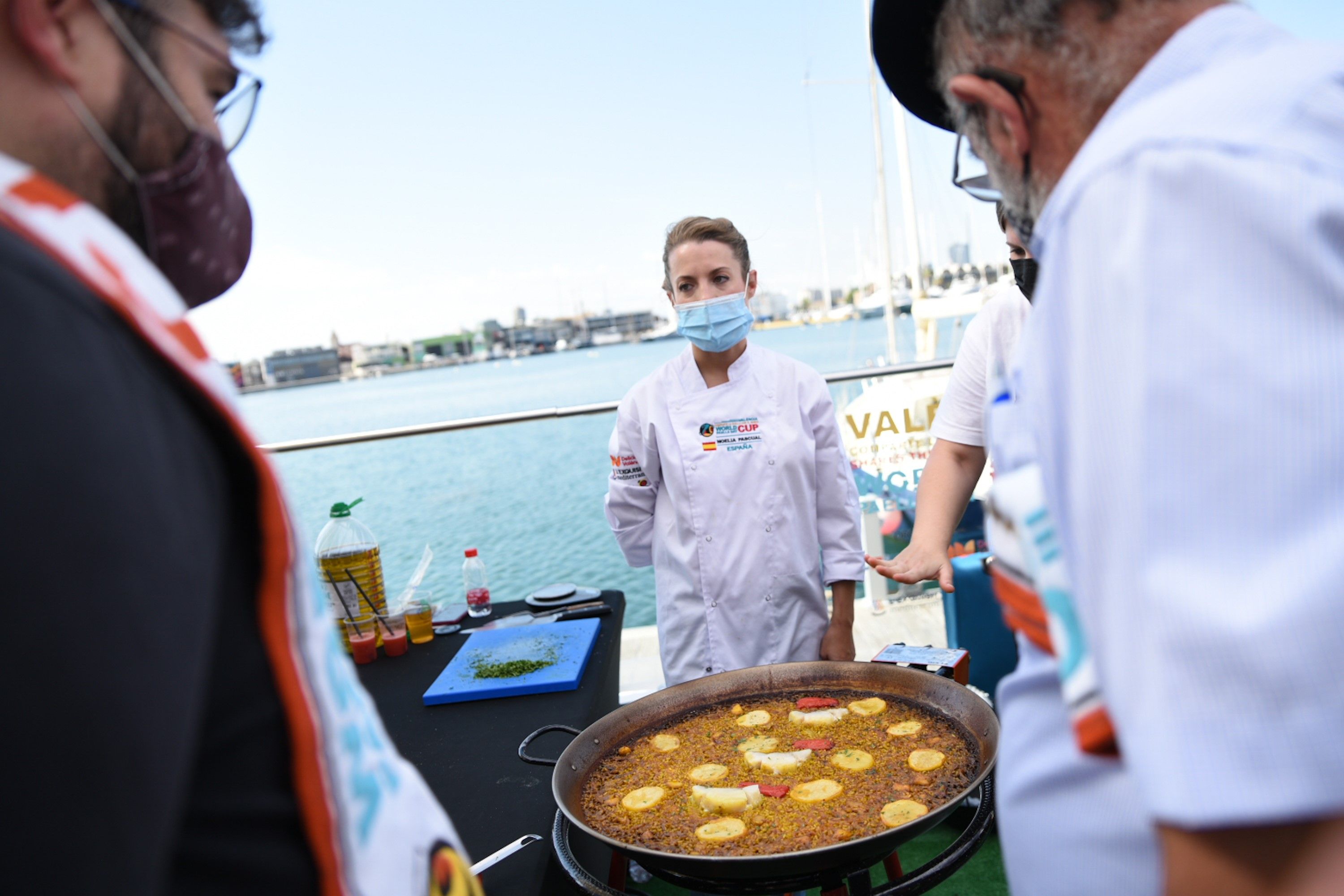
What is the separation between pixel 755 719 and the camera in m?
2.01

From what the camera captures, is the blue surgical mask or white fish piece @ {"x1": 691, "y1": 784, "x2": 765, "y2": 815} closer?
white fish piece @ {"x1": 691, "y1": 784, "x2": 765, "y2": 815}

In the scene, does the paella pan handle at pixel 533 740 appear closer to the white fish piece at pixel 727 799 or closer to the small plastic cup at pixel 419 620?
the white fish piece at pixel 727 799

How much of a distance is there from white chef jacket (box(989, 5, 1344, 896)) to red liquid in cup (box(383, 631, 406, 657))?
2.28m

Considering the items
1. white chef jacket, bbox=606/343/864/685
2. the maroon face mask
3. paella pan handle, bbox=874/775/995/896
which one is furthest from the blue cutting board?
the maroon face mask

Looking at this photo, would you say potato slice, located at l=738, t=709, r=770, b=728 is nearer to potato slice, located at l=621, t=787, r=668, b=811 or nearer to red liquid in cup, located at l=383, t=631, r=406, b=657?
potato slice, located at l=621, t=787, r=668, b=811

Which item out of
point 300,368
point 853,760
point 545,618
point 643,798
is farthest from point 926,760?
Result: point 300,368

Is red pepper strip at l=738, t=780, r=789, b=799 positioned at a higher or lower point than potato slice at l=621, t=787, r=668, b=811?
lower

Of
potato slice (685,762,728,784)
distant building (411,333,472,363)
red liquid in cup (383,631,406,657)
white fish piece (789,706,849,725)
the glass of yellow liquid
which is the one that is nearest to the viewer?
potato slice (685,762,728,784)

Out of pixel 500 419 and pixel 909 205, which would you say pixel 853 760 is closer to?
pixel 500 419

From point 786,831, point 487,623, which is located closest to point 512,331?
point 487,623

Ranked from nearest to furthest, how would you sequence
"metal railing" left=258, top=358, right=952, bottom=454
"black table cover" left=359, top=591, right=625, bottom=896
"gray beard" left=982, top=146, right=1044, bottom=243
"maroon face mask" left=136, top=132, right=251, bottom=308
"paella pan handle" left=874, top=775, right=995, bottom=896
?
"maroon face mask" left=136, top=132, right=251, bottom=308
"gray beard" left=982, top=146, right=1044, bottom=243
"paella pan handle" left=874, top=775, right=995, bottom=896
"black table cover" left=359, top=591, right=625, bottom=896
"metal railing" left=258, top=358, right=952, bottom=454

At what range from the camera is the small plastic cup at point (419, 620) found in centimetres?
261

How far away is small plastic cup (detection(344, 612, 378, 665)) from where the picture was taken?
8.11 ft

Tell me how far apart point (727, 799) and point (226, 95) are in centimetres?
153
